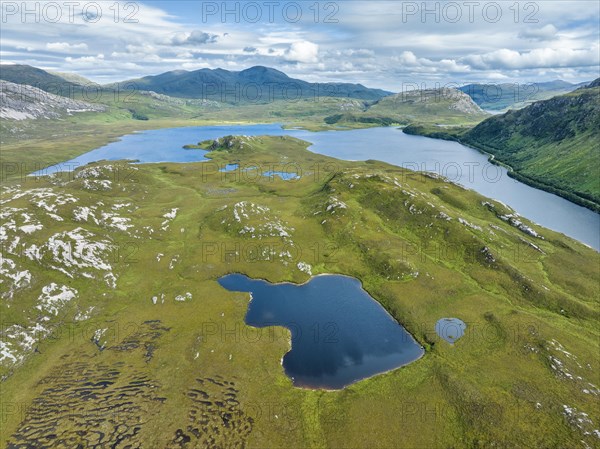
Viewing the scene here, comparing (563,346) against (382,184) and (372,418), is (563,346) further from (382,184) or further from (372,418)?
(382,184)

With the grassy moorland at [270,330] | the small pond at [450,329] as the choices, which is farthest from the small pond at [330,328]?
the small pond at [450,329]

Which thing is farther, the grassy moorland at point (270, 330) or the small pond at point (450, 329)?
the small pond at point (450, 329)

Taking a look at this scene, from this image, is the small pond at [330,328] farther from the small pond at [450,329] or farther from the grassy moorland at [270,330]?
the small pond at [450,329]

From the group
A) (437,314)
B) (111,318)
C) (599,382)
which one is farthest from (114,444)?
(599,382)

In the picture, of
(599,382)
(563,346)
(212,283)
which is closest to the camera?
(599,382)

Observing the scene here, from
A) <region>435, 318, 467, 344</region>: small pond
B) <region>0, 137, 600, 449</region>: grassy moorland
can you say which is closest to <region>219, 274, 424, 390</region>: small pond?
<region>0, 137, 600, 449</region>: grassy moorland

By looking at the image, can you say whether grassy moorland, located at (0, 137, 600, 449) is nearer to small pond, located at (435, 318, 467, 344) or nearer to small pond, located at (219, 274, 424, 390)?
small pond, located at (435, 318, 467, 344)
